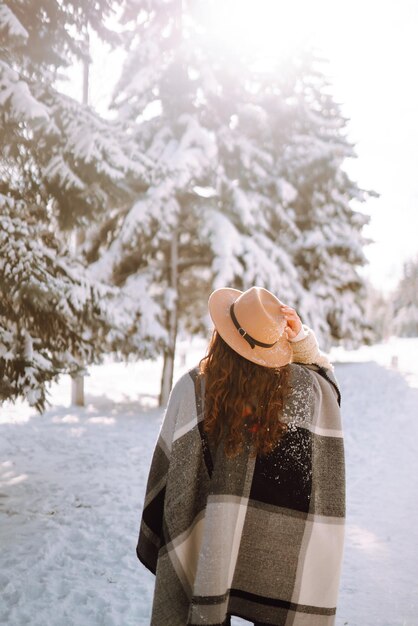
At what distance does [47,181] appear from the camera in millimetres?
6715

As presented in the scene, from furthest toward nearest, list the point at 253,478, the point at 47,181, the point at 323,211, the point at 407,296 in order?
the point at 407,296 < the point at 323,211 < the point at 47,181 < the point at 253,478

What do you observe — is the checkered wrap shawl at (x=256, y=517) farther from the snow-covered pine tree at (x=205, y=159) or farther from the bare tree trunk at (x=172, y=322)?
the bare tree trunk at (x=172, y=322)

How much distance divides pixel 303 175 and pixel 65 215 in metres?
12.1

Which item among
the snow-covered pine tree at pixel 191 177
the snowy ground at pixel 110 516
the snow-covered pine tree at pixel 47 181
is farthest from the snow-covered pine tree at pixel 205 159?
the snow-covered pine tree at pixel 47 181

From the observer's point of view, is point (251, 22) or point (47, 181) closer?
point (47, 181)

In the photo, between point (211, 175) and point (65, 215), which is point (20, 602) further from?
point (211, 175)

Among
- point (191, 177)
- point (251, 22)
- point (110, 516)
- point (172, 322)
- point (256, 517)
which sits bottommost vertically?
point (110, 516)

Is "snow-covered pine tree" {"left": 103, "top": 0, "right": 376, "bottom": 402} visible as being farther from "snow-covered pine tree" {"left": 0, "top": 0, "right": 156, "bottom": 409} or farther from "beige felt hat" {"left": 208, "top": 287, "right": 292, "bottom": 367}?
"beige felt hat" {"left": 208, "top": 287, "right": 292, "bottom": 367}

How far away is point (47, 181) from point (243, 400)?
531 cm

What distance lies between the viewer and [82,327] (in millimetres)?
6691

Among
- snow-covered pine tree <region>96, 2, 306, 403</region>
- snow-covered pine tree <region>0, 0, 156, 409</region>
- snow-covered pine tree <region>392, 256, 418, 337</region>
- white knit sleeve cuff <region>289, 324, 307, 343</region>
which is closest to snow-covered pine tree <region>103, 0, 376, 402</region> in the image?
snow-covered pine tree <region>96, 2, 306, 403</region>

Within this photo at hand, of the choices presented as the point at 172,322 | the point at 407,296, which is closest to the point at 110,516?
the point at 172,322

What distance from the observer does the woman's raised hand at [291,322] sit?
2.52 m

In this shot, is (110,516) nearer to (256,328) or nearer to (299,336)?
(299,336)
